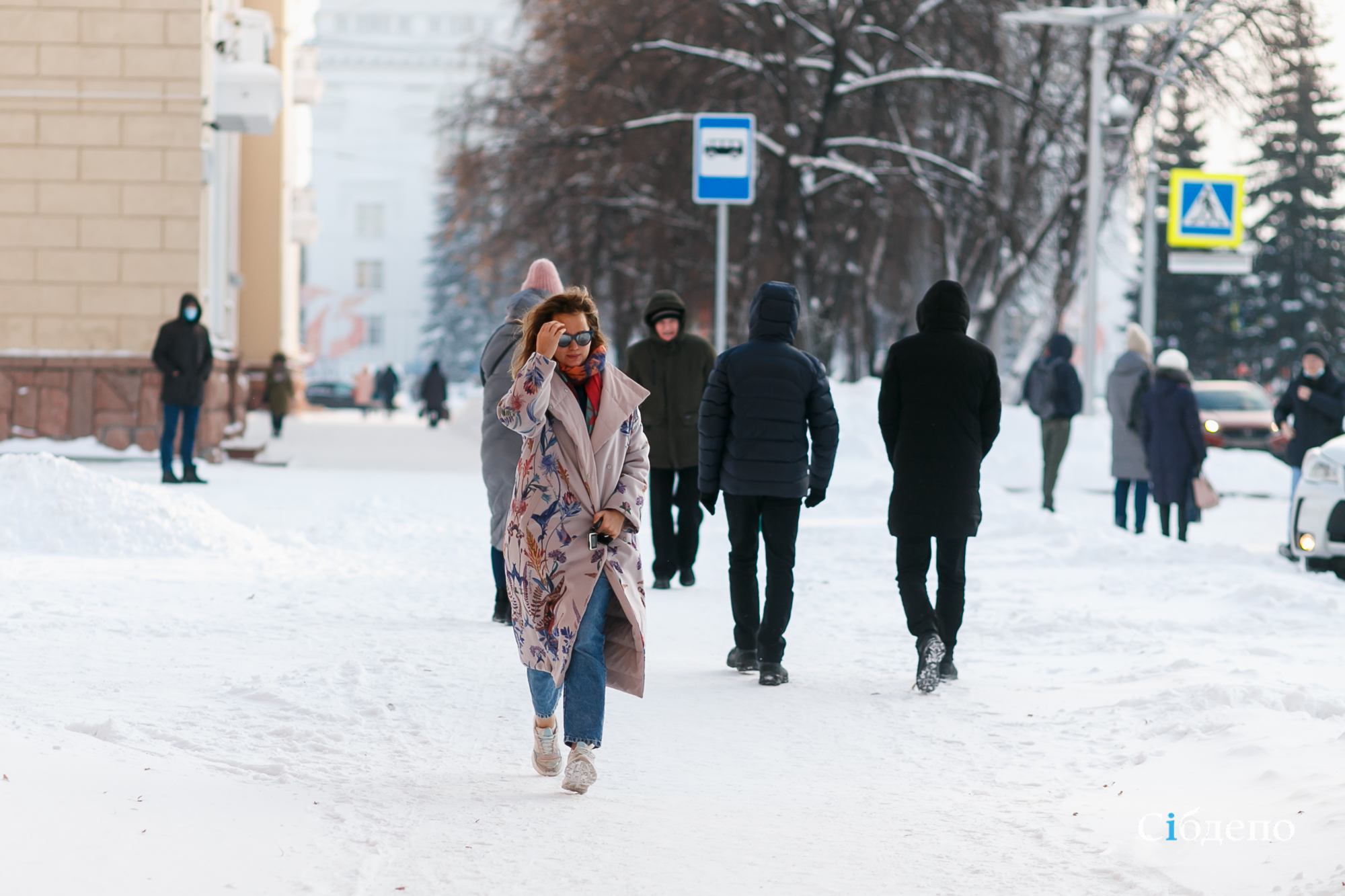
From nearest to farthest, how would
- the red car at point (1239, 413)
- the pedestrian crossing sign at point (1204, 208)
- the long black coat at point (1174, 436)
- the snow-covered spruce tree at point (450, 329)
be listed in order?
the long black coat at point (1174, 436)
the pedestrian crossing sign at point (1204, 208)
the red car at point (1239, 413)
the snow-covered spruce tree at point (450, 329)

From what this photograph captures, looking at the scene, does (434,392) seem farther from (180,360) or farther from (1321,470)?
(1321,470)

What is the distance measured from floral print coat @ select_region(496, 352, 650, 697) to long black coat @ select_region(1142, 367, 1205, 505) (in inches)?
355

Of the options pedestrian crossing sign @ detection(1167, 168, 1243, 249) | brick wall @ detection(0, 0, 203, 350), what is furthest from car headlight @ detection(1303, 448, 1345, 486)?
brick wall @ detection(0, 0, 203, 350)

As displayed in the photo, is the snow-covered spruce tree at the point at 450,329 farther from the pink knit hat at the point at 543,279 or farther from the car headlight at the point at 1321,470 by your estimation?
the pink knit hat at the point at 543,279

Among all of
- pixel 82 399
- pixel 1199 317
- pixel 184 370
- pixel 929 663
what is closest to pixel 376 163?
pixel 1199 317

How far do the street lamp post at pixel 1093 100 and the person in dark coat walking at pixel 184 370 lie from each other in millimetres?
10870

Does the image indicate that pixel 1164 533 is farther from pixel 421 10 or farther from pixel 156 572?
pixel 421 10

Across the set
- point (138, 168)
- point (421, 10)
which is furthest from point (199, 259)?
point (421, 10)

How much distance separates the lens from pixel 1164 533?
1396 centimetres

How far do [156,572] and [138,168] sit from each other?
32.3ft

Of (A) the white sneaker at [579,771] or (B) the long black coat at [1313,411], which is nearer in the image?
(A) the white sneaker at [579,771]

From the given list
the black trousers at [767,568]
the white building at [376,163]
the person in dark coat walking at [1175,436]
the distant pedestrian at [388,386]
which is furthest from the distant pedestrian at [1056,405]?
the white building at [376,163]

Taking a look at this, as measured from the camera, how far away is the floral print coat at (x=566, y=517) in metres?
5.19

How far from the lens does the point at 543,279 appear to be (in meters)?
8.05
